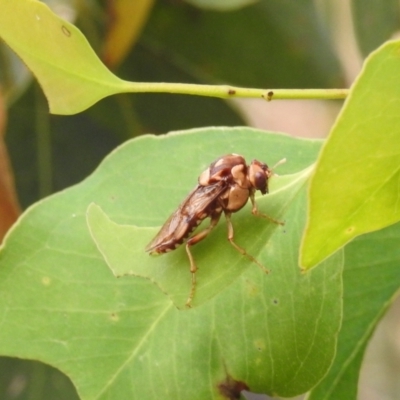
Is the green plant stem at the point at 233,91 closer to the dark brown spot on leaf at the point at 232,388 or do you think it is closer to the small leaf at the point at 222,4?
the dark brown spot on leaf at the point at 232,388

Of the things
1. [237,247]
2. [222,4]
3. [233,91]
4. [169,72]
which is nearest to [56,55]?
[233,91]

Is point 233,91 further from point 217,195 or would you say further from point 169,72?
point 169,72

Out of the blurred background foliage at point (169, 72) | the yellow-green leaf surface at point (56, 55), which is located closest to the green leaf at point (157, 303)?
the yellow-green leaf surface at point (56, 55)

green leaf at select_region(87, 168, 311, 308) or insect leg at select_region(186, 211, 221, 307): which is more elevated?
A: green leaf at select_region(87, 168, 311, 308)

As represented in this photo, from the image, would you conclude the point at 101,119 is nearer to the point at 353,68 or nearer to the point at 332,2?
the point at 332,2

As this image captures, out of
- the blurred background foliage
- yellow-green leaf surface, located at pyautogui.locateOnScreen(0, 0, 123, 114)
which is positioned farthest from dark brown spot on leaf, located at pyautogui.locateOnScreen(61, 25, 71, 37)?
the blurred background foliage

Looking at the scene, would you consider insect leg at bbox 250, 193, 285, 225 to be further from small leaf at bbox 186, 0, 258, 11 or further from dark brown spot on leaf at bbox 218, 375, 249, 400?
small leaf at bbox 186, 0, 258, 11

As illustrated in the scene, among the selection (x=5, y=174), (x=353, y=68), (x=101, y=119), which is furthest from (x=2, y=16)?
(x=353, y=68)
